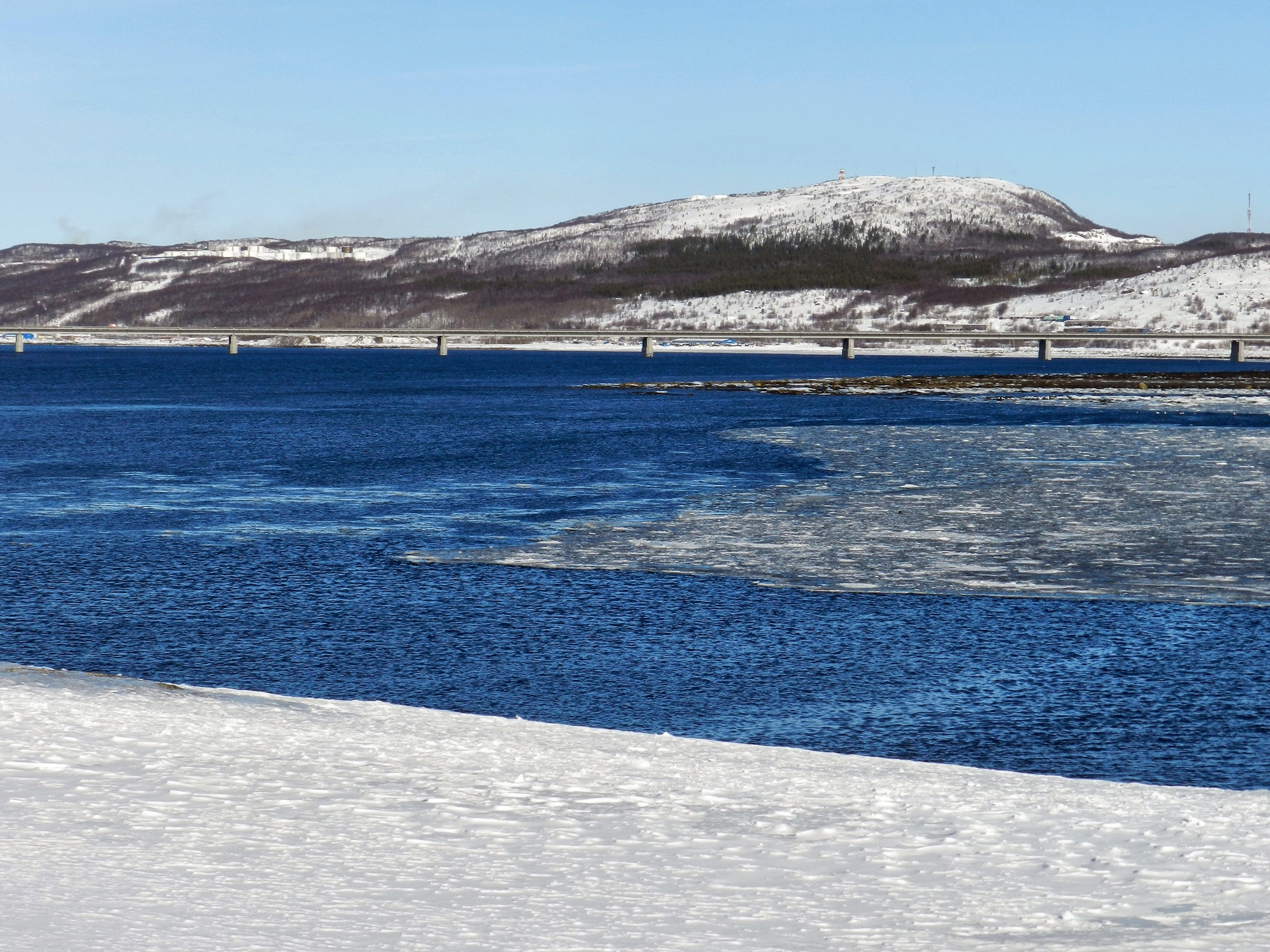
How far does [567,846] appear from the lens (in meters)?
7.30

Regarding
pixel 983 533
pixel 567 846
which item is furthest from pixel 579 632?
pixel 983 533

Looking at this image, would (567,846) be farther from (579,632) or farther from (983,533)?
(983,533)

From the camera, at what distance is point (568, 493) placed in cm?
2861

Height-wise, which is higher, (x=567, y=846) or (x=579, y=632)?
(x=567, y=846)

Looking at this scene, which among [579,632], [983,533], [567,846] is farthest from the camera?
[983,533]

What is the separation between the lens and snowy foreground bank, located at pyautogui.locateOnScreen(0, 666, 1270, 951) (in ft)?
20.0

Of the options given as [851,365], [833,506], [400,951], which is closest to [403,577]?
[833,506]

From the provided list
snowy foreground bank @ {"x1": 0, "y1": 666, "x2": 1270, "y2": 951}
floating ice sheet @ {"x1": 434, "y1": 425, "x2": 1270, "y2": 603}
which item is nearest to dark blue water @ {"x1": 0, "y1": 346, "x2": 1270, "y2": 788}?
floating ice sheet @ {"x1": 434, "y1": 425, "x2": 1270, "y2": 603}

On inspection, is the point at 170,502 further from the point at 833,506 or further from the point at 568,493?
the point at 833,506

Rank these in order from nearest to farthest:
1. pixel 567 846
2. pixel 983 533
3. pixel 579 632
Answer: pixel 567 846 → pixel 579 632 → pixel 983 533

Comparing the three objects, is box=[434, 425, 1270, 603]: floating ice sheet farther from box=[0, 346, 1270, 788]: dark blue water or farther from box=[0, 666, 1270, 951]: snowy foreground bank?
box=[0, 666, 1270, 951]: snowy foreground bank

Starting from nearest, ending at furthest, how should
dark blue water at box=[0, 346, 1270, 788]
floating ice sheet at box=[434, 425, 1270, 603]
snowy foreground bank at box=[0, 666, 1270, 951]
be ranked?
1. snowy foreground bank at box=[0, 666, 1270, 951]
2. dark blue water at box=[0, 346, 1270, 788]
3. floating ice sheet at box=[434, 425, 1270, 603]

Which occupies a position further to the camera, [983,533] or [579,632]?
[983,533]

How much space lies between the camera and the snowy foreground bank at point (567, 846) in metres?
6.09
